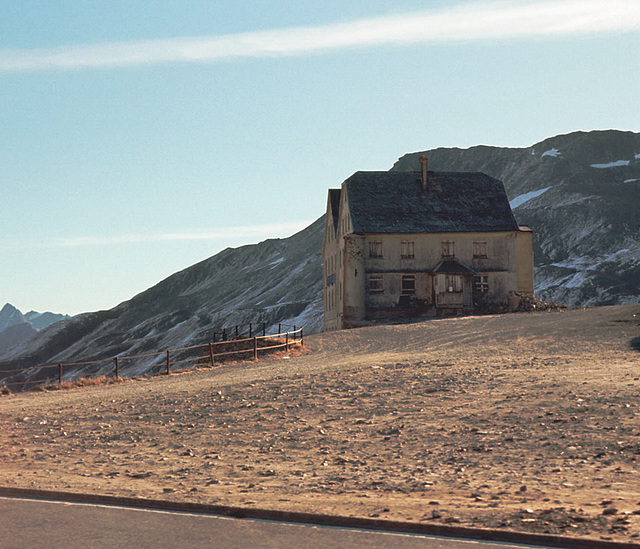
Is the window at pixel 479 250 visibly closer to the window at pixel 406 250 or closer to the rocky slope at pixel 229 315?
the window at pixel 406 250

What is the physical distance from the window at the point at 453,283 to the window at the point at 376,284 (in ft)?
14.7

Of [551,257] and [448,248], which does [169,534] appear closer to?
[448,248]

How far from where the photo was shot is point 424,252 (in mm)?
59625

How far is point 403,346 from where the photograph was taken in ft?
120

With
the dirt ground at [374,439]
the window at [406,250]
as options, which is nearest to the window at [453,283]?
the window at [406,250]

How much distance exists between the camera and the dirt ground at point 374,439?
10789 millimetres

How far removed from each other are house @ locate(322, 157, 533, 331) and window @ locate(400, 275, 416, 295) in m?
0.07

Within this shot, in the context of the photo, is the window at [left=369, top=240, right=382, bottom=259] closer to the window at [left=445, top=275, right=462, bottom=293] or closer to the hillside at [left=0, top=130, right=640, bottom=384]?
the window at [left=445, top=275, right=462, bottom=293]

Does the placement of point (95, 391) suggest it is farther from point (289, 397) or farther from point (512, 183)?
point (512, 183)

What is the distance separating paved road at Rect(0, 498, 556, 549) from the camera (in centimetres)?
851

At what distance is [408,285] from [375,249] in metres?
3.38

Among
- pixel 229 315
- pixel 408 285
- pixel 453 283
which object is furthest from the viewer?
pixel 229 315

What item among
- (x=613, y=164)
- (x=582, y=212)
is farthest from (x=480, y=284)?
(x=613, y=164)

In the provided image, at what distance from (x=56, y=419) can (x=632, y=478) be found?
13.6 m
